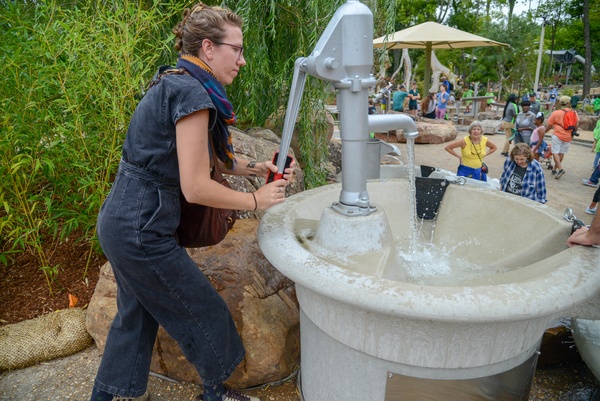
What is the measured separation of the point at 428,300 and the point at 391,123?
743mm

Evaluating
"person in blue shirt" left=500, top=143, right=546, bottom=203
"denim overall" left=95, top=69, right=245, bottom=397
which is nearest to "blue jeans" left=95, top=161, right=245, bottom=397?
"denim overall" left=95, top=69, right=245, bottom=397

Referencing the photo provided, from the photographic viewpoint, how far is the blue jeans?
1.37m

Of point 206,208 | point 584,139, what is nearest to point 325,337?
point 206,208

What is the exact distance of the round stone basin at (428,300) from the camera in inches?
44.0

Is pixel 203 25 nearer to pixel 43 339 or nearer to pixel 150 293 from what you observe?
pixel 150 293

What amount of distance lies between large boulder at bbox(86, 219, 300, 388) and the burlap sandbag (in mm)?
165

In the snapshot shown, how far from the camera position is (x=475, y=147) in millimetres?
4789

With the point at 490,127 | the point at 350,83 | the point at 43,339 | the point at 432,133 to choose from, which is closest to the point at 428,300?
the point at 350,83

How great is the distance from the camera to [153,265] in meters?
1.39

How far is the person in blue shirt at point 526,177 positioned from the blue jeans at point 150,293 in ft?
9.82

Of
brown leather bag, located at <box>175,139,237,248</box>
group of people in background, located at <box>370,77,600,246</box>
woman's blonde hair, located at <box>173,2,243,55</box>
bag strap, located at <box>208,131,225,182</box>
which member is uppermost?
woman's blonde hair, located at <box>173,2,243,55</box>

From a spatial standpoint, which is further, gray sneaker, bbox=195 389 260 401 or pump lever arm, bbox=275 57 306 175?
gray sneaker, bbox=195 389 260 401

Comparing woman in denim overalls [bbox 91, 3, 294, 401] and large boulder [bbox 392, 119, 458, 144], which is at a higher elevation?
woman in denim overalls [bbox 91, 3, 294, 401]

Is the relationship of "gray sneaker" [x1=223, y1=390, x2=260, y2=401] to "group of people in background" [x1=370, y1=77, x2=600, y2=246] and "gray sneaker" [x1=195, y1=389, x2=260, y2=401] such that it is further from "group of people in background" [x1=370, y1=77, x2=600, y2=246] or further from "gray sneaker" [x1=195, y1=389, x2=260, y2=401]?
"group of people in background" [x1=370, y1=77, x2=600, y2=246]
